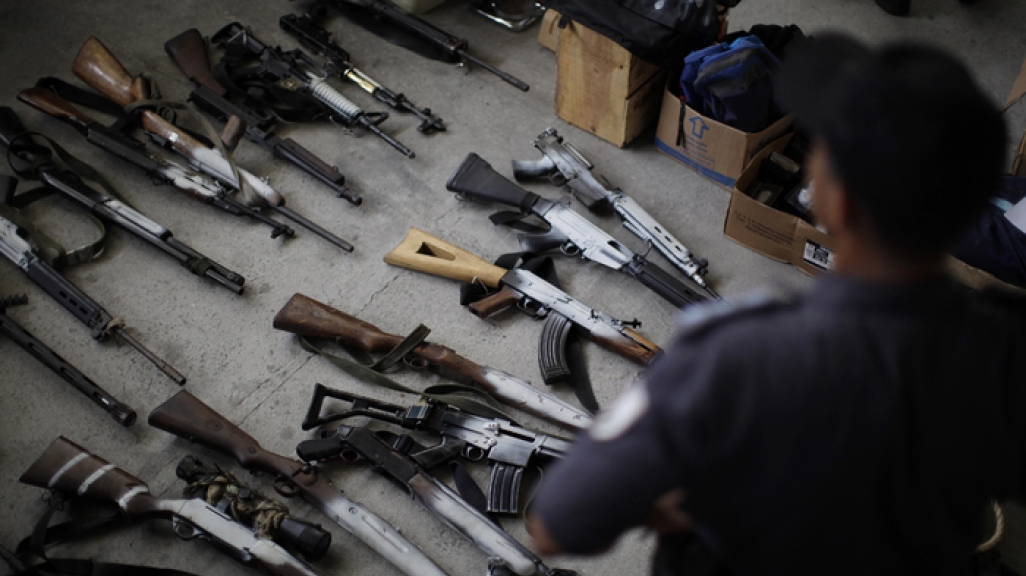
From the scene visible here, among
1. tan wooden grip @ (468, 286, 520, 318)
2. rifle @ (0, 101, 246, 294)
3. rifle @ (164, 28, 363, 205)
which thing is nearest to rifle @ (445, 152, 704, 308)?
tan wooden grip @ (468, 286, 520, 318)

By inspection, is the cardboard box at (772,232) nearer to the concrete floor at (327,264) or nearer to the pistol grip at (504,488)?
the concrete floor at (327,264)

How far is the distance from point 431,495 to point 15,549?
5.38 feet

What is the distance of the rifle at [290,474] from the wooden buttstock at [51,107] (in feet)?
7.35

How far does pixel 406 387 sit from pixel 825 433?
2443 mm

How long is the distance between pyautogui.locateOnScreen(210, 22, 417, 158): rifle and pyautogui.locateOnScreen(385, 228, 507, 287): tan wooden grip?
0.87m

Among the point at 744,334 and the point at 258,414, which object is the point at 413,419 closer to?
the point at 258,414

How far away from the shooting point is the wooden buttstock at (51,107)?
4.65 m

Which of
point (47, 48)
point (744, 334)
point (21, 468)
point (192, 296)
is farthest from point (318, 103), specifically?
point (744, 334)

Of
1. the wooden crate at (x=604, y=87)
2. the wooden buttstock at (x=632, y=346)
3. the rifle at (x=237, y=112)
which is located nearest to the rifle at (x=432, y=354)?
the wooden buttstock at (x=632, y=346)

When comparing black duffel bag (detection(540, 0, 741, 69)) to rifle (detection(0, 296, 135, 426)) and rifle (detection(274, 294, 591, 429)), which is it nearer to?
rifle (detection(274, 294, 591, 429))

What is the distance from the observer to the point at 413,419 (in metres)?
3.33

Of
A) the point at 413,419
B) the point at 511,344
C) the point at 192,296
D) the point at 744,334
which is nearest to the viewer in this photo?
the point at 744,334

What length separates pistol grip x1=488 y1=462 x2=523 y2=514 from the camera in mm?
3141

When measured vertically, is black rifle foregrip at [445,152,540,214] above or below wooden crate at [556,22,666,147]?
below
